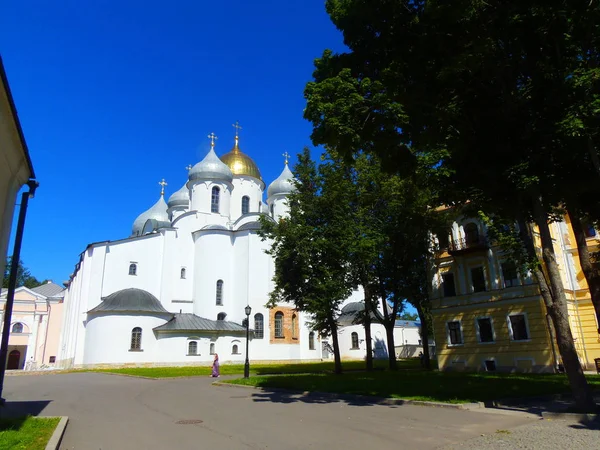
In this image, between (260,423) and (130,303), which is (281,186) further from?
(260,423)

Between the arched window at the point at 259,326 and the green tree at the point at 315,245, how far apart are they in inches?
626

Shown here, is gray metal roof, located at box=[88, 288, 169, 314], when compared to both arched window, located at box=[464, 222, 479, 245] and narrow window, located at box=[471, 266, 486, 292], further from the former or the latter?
arched window, located at box=[464, 222, 479, 245]

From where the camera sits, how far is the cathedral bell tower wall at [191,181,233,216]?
48.0 metres

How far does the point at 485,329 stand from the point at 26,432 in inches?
903

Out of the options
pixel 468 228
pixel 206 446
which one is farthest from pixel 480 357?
pixel 206 446

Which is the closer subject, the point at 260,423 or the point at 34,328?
the point at 260,423

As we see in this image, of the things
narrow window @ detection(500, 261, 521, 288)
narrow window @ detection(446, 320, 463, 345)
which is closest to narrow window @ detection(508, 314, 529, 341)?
narrow window @ detection(500, 261, 521, 288)

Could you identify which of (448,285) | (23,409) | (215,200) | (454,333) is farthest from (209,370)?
(215,200)

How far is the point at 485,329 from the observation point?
2497 cm

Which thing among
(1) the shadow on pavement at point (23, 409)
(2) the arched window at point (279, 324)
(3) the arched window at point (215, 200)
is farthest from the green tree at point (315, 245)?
(3) the arched window at point (215, 200)

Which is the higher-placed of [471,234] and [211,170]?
[211,170]

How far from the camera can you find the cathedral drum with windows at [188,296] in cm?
3797

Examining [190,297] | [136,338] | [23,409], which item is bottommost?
[23,409]

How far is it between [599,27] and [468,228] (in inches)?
713
